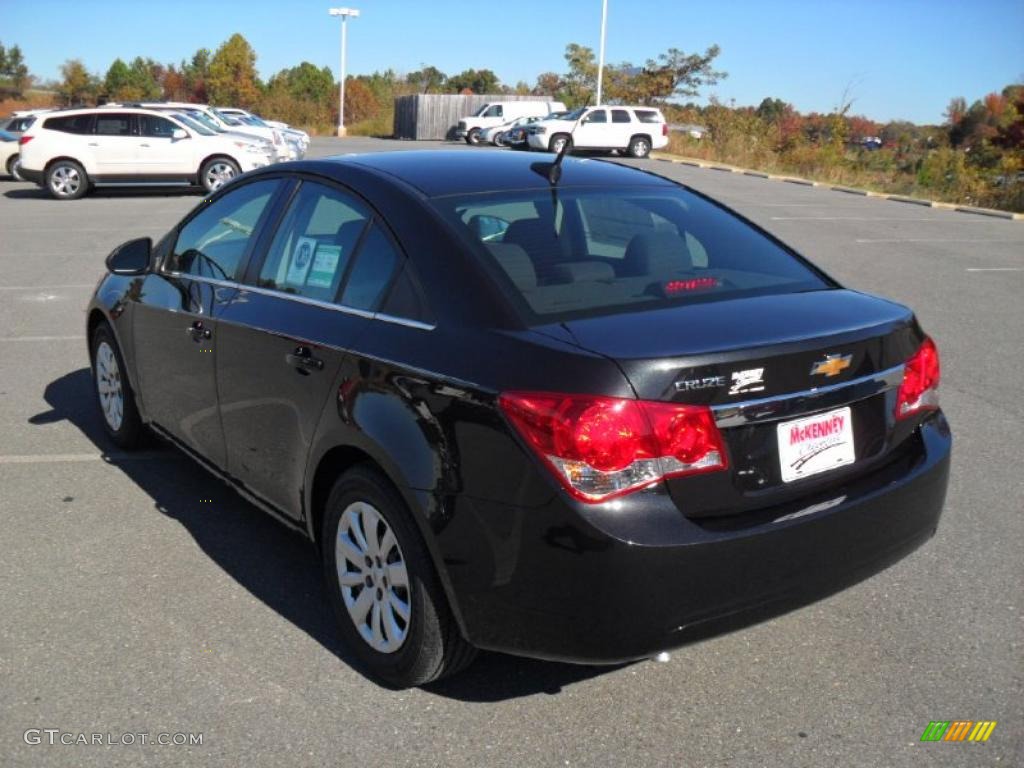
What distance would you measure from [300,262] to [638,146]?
3522 centimetres

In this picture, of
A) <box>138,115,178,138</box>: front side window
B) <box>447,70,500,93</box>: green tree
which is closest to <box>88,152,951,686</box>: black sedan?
<box>138,115,178,138</box>: front side window

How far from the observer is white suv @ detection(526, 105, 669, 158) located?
121ft

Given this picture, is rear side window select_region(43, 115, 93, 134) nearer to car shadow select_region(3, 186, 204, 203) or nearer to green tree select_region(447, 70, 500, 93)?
car shadow select_region(3, 186, 204, 203)

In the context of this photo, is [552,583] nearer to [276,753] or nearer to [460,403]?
[460,403]

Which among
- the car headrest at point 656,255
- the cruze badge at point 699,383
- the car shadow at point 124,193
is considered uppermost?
the car headrest at point 656,255

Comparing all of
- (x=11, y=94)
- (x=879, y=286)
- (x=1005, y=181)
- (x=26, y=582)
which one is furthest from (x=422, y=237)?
(x=11, y=94)

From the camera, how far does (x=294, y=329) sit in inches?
Answer: 151

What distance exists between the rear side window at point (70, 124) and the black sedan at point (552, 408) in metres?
19.6

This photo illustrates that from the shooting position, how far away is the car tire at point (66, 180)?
22.0 metres

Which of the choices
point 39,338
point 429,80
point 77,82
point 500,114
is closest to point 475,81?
point 429,80

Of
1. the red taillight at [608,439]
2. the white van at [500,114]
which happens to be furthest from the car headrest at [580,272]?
the white van at [500,114]

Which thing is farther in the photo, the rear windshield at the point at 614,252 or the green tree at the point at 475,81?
the green tree at the point at 475,81

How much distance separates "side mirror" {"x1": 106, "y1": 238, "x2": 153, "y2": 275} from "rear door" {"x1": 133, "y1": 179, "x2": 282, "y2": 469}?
8 centimetres

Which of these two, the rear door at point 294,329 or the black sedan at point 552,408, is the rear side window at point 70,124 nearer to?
the black sedan at point 552,408
